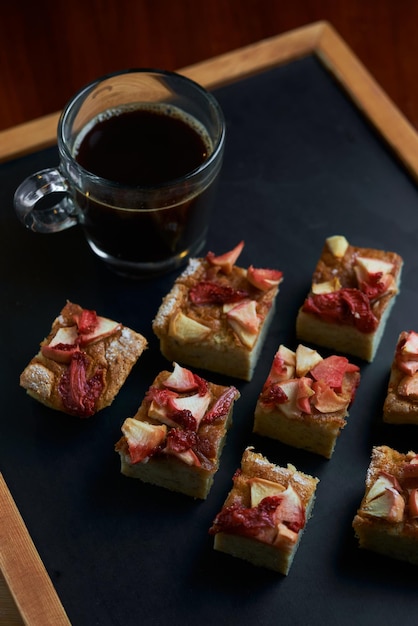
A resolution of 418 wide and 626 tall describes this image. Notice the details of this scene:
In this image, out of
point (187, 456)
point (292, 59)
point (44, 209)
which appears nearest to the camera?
point (187, 456)

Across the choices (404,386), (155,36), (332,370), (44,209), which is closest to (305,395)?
(332,370)

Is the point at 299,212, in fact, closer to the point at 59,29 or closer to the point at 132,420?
the point at 132,420

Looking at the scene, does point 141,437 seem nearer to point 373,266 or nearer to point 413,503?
point 413,503

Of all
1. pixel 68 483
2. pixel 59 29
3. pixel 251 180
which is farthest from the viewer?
pixel 59 29

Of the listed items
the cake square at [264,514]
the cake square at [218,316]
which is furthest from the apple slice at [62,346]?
the cake square at [264,514]

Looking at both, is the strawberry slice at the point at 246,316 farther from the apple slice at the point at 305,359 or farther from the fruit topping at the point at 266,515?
the fruit topping at the point at 266,515

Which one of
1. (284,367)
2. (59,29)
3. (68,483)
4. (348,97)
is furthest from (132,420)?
(59,29)
